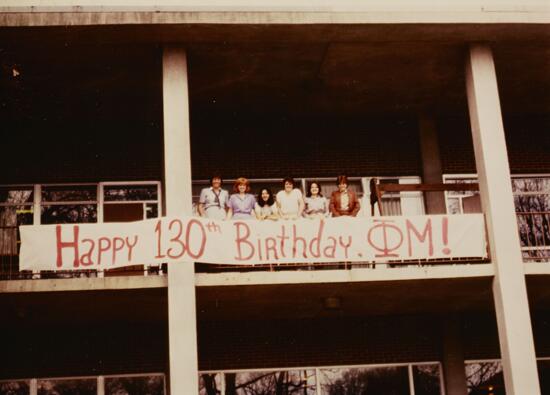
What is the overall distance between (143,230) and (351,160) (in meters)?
5.83

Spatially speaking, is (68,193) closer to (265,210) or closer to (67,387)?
(67,387)

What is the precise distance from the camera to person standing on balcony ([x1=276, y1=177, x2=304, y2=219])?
13656mm

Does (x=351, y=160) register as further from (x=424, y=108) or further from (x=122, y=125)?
(x=122, y=125)

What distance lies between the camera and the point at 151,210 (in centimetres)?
1634

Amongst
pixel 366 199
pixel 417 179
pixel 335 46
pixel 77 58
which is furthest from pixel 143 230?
pixel 417 179

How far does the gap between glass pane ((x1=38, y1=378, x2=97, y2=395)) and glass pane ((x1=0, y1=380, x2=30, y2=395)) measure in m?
0.25

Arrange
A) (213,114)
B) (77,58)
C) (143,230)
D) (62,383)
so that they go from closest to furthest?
(143,230) < (77,58) < (62,383) < (213,114)

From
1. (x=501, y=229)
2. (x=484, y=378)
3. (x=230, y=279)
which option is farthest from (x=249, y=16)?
(x=484, y=378)

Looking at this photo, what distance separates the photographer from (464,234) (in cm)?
1318

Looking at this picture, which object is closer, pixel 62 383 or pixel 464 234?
pixel 464 234

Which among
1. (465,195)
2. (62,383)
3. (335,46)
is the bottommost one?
(62,383)

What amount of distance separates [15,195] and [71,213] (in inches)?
44.9

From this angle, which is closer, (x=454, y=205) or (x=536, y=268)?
(x=536, y=268)

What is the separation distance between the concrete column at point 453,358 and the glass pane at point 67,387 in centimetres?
667
